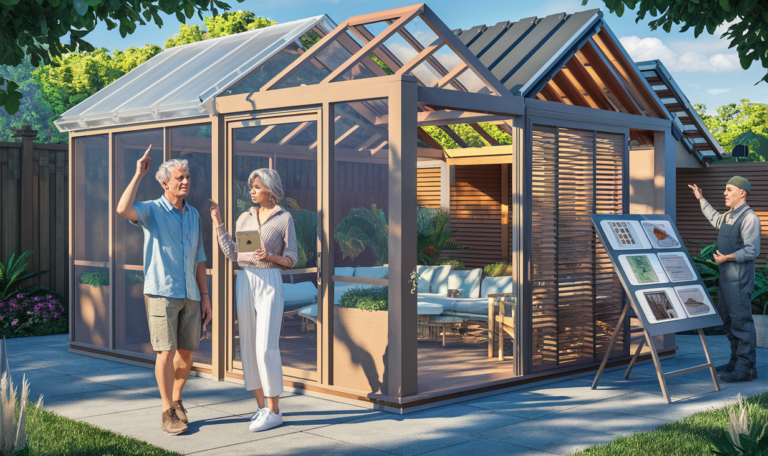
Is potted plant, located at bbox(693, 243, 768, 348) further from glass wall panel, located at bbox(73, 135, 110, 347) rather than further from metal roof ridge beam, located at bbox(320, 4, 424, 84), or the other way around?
glass wall panel, located at bbox(73, 135, 110, 347)

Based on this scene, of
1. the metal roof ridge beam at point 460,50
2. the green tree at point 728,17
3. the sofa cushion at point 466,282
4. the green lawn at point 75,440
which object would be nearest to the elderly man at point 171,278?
the green lawn at point 75,440

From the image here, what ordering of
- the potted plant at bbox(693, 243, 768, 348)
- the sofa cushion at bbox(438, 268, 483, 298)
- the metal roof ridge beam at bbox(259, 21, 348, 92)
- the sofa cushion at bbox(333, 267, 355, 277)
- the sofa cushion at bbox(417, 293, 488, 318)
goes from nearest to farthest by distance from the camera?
the sofa cushion at bbox(333, 267, 355, 277) → the metal roof ridge beam at bbox(259, 21, 348, 92) → the sofa cushion at bbox(417, 293, 488, 318) → the sofa cushion at bbox(438, 268, 483, 298) → the potted plant at bbox(693, 243, 768, 348)

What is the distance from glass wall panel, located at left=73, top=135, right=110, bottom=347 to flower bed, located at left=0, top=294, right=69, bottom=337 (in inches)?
68.7

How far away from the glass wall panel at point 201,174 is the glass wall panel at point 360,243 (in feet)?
→ 5.51

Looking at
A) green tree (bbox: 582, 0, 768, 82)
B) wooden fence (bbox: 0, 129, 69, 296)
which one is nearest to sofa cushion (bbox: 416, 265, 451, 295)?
wooden fence (bbox: 0, 129, 69, 296)

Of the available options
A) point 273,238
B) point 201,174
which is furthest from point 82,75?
point 273,238

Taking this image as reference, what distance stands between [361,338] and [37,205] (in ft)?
22.0

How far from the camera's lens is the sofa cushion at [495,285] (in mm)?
9602

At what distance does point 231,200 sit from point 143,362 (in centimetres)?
223

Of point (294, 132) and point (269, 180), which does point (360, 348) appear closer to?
point (269, 180)

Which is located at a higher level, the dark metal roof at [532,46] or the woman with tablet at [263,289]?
the dark metal roof at [532,46]

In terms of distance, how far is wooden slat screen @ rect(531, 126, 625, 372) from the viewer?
7574 millimetres

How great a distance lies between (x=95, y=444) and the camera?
5.16 metres

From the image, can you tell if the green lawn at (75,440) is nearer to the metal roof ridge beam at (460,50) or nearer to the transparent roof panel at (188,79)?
the transparent roof panel at (188,79)
